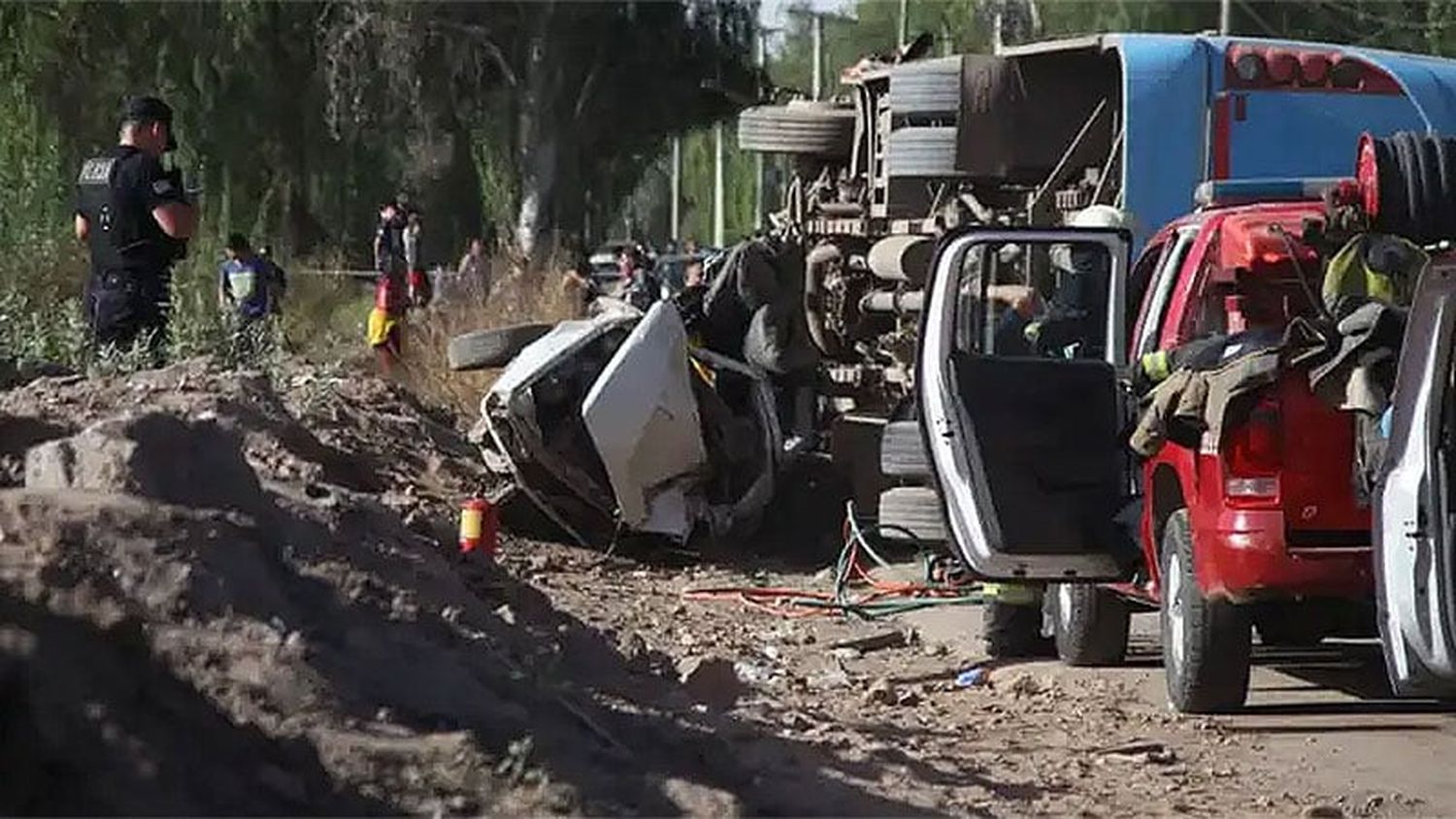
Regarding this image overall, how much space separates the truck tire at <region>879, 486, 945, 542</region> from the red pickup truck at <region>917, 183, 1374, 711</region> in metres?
0.73

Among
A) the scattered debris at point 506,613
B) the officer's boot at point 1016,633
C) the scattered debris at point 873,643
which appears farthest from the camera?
the scattered debris at point 873,643

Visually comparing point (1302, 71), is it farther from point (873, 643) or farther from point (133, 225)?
point (133, 225)

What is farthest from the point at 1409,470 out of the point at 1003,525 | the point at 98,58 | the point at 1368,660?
the point at 98,58

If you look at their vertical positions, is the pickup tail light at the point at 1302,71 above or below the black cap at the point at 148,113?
above

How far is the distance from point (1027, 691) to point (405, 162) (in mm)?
33372

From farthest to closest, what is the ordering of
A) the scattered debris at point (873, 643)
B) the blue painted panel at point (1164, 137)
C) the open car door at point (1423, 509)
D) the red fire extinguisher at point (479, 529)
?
the blue painted panel at point (1164, 137), the scattered debris at point (873, 643), the red fire extinguisher at point (479, 529), the open car door at point (1423, 509)

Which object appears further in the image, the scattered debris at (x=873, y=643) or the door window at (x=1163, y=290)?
the scattered debris at (x=873, y=643)

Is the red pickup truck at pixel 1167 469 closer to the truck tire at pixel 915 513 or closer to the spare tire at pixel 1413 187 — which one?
the spare tire at pixel 1413 187

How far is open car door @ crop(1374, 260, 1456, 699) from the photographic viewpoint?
682 centimetres

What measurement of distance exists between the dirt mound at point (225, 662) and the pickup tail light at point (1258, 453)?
2387 mm

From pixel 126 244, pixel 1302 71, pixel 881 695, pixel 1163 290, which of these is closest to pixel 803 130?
pixel 1302 71

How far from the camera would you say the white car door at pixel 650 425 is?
13.1 meters

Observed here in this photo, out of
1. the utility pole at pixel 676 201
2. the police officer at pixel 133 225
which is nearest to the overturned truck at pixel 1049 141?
the police officer at pixel 133 225

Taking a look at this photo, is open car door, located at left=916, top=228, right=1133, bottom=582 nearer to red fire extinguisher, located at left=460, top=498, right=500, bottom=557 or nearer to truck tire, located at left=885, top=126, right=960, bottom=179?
red fire extinguisher, located at left=460, top=498, right=500, bottom=557
